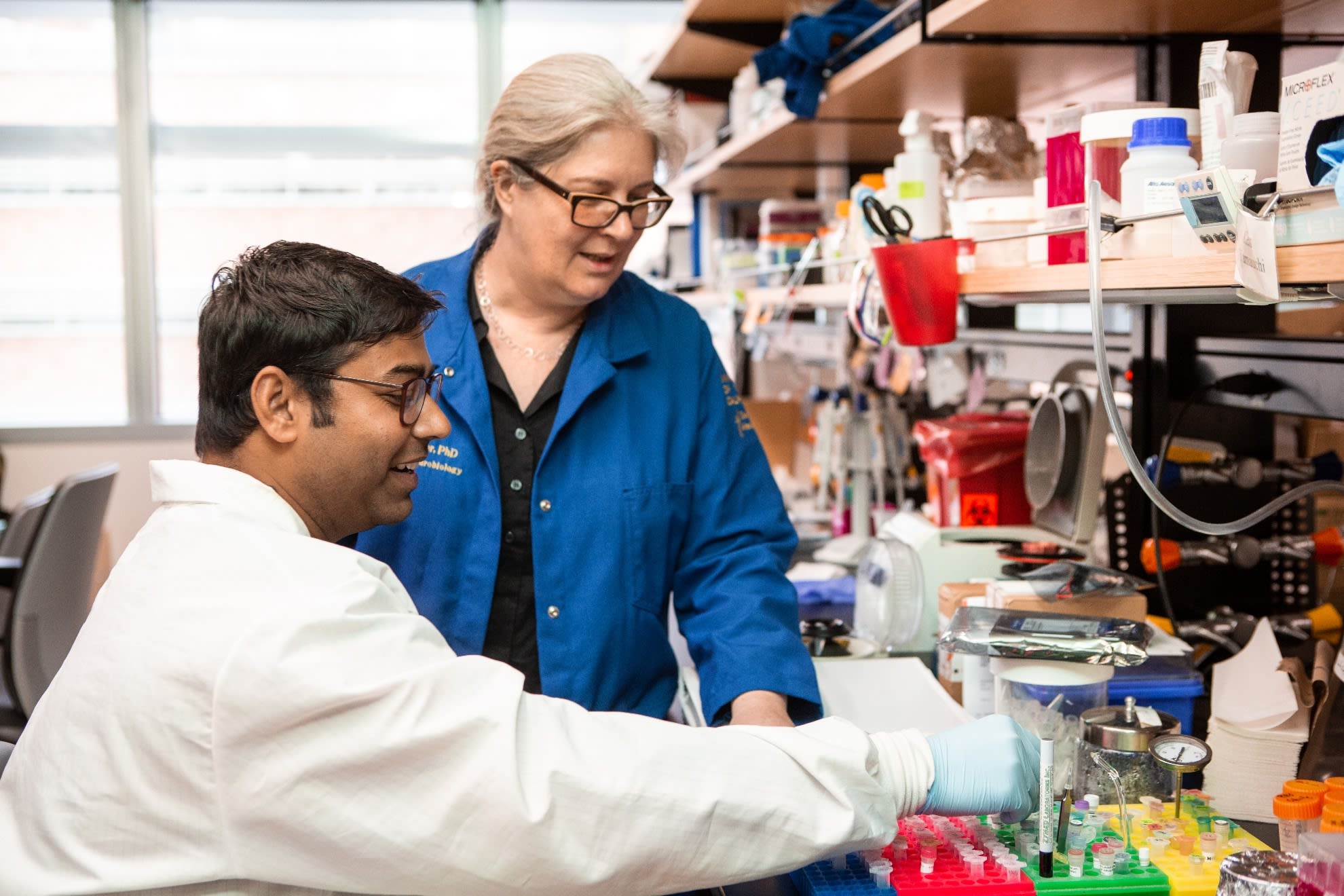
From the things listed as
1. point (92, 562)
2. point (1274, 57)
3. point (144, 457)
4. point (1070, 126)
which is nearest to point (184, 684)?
point (1070, 126)

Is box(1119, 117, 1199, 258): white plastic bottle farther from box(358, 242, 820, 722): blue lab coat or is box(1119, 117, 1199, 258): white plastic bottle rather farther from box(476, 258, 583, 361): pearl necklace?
box(476, 258, 583, 361): pearl necklace

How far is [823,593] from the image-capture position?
7.93ft

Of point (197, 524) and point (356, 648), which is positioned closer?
point (356, 648)

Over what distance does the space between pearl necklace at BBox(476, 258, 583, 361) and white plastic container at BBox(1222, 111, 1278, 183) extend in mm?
980

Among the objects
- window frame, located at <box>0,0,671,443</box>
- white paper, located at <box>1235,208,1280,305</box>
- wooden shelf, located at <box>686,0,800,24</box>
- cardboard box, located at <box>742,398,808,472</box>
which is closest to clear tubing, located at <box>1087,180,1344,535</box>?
white paper, located at <box>1235,208,1280,305</box>

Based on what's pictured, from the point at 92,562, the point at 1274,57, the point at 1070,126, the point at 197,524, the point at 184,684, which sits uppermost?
the point at 1274,57

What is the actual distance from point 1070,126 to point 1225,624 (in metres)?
0.80

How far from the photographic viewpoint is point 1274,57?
1.67 meters

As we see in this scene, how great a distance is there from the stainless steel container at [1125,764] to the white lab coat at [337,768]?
0.38m

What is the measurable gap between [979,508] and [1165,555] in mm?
560

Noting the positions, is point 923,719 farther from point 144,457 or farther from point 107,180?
point 107,180

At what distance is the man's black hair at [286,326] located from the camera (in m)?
1.18

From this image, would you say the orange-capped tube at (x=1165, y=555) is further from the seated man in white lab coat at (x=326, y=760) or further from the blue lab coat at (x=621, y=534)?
the seated man in white lab coat at (x=326, y=760)

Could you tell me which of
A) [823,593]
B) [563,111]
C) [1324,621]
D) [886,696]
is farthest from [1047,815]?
[823,593]
